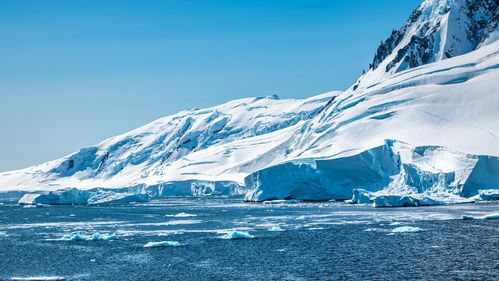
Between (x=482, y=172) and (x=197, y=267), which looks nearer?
(x=197, y=267)

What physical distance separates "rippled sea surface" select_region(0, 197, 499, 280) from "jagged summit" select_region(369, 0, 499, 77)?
79.1 m

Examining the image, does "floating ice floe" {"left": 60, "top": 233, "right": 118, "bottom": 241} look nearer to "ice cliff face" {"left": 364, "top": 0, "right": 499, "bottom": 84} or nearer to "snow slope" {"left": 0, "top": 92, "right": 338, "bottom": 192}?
"ice cliff face" {"left": 364, "top": 0, "right": 499, "bottom": 84}

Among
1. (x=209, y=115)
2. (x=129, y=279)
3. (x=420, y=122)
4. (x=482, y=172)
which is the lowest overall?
(x=129, y=279)

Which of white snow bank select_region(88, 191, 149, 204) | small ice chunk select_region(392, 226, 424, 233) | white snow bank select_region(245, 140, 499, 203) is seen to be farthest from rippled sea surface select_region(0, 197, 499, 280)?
white snow bank select_region(88, 191, 149, 204)

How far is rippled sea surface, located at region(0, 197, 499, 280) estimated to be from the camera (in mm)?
25922

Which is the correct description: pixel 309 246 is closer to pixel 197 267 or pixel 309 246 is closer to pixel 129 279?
pixel 197 267

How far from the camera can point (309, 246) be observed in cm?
3375

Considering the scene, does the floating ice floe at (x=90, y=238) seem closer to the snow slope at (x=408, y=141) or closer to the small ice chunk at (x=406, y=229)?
the small ice chunk at (x=406, y=229)

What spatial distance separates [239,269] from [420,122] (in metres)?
57.7

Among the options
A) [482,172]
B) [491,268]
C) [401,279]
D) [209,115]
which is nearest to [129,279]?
[401,279]

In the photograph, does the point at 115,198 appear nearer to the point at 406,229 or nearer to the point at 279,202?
the point at 279,202

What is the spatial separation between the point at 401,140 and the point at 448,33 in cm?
5518

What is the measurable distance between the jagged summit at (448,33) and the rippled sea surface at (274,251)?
79.1 metres

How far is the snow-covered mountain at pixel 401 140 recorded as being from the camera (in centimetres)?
6469
